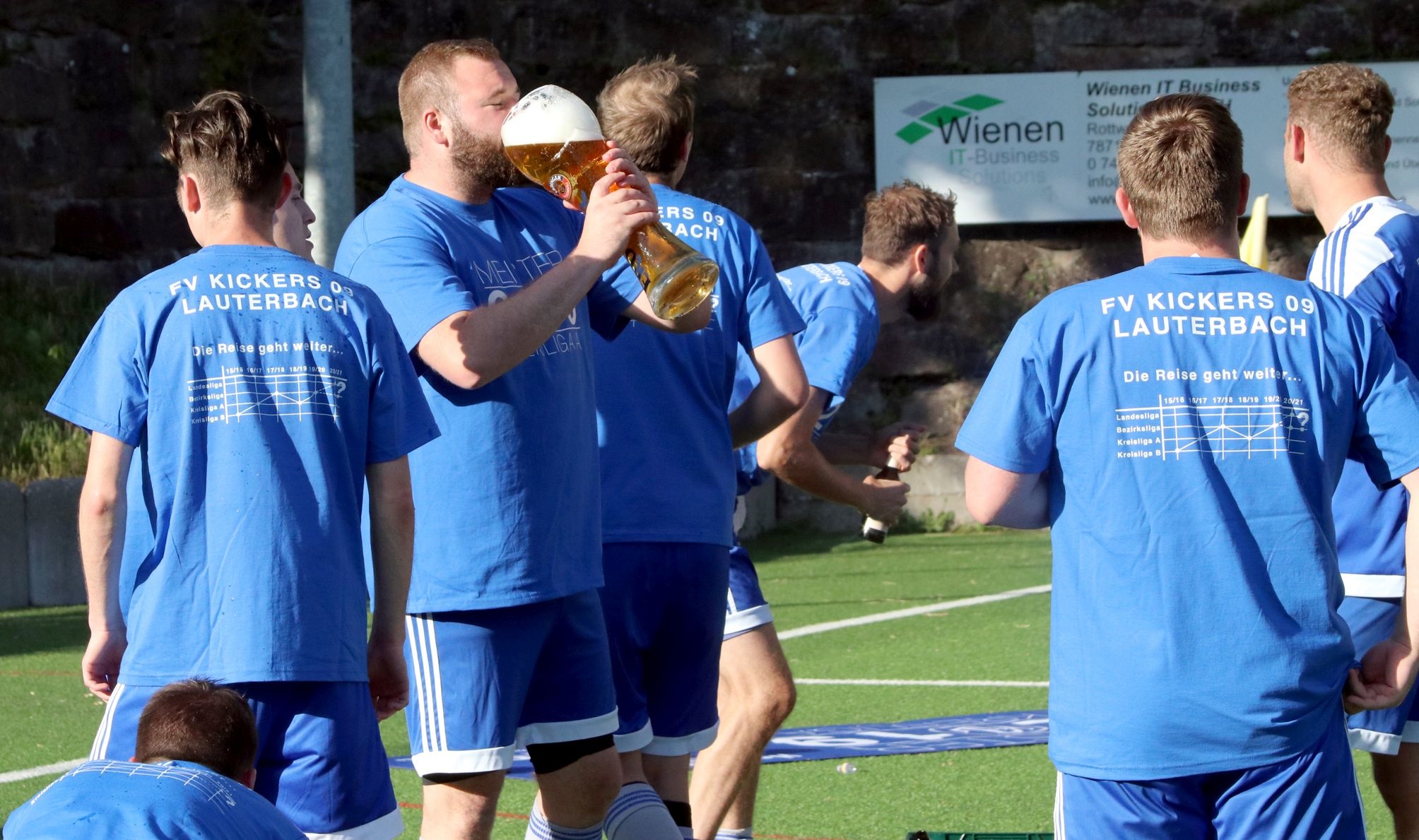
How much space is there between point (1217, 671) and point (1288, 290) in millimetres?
677

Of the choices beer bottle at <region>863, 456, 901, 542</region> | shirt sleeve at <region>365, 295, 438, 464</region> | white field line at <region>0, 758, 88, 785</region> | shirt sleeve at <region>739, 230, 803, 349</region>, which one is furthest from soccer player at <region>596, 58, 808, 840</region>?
white field line at <region>0, 758, 88, 785</region>

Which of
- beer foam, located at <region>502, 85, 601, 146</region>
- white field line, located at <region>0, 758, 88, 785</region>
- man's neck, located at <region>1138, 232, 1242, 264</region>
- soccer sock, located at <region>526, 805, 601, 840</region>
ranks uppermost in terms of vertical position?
beer foam, located at <region>502, 85, 601, 146</region>

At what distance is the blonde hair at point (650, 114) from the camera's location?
4.45m

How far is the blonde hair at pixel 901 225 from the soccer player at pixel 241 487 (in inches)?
102

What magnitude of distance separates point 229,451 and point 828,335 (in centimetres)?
230

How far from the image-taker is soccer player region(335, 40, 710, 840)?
3729 mm

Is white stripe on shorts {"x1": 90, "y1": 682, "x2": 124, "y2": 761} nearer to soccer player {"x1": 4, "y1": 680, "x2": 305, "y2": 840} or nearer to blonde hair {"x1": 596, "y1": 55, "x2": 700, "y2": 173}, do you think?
soccer player {"x1": 4, "y1": 680, "x2": 305, "y2": 840}

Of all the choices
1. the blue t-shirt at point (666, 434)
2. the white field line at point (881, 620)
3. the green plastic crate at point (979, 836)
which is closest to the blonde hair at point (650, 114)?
the blue t-shirt at point (666, 434)

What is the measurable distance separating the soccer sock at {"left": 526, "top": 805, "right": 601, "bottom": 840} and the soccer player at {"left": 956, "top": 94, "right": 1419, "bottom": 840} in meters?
1.16

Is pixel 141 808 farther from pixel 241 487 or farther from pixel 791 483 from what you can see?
pixel 791 483

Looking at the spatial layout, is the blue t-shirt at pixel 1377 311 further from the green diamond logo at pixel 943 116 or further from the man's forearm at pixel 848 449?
the green diamond logo at pixel 943 116

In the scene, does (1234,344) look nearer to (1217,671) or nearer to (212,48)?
(1217,671)

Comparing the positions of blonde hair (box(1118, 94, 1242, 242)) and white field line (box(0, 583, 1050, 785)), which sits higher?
blonde hair (box(1118, 94, 1242, 242))

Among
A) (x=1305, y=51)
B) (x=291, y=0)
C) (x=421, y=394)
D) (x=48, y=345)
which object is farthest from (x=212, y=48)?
(x=421, y=394)
